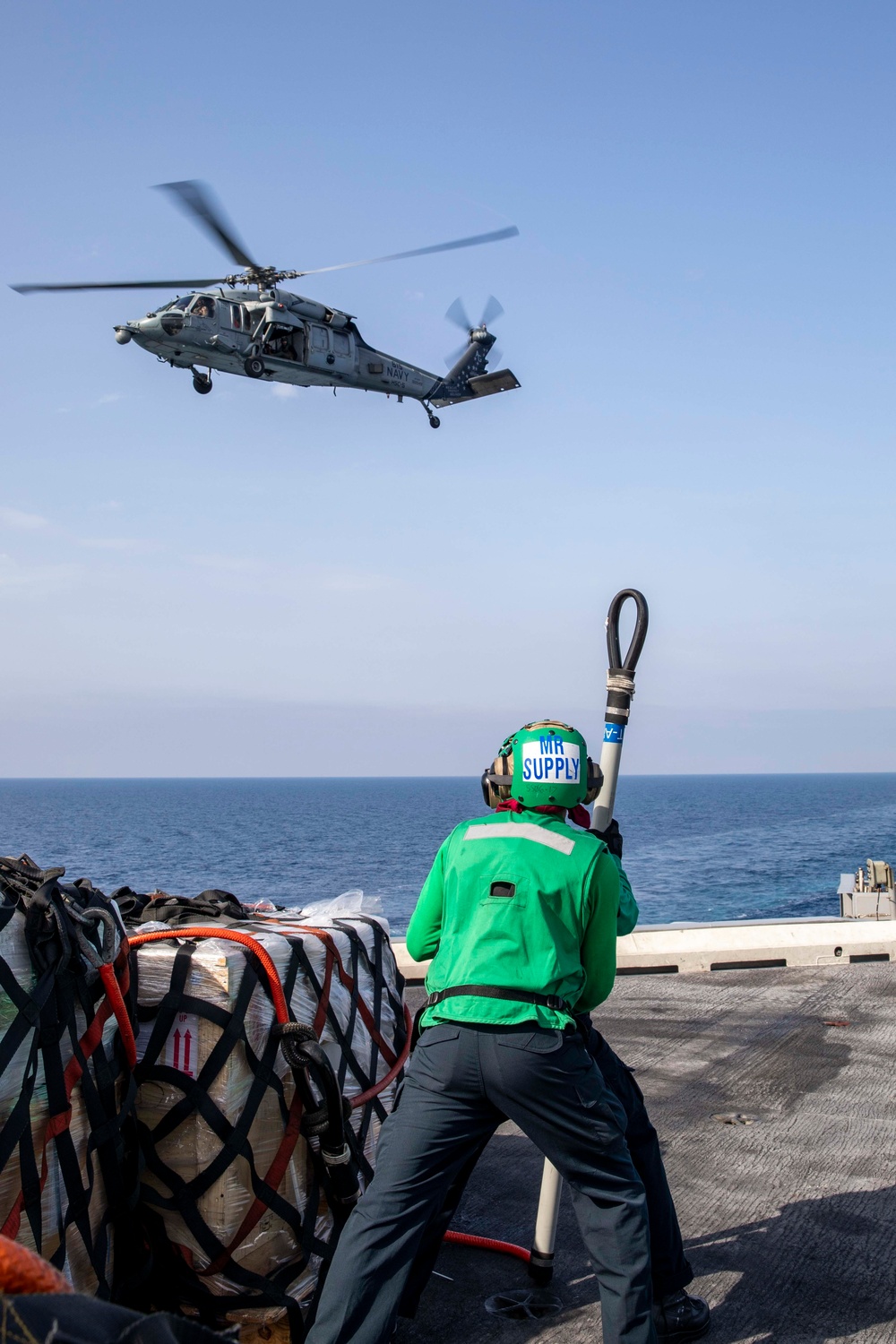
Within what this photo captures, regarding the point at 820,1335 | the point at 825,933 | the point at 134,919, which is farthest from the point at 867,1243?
the point at 825,933

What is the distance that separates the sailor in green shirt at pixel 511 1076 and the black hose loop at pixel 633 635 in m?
1.14

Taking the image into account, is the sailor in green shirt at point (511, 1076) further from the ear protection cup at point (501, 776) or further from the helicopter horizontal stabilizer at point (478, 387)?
the helicopter horizontal stabilizer at point (478, 387)

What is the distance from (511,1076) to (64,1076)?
134 centimetres

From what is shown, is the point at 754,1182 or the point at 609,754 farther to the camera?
the point at 754,1182

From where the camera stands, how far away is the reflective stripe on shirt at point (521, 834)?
3494 millimetres

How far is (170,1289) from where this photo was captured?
3.74m

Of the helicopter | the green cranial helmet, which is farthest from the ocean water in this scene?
the green cranial helmet

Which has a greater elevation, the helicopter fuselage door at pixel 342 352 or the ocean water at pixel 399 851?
the helicopter fuselage door at pixel 342 352

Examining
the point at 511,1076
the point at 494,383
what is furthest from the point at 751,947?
the point at 494,383

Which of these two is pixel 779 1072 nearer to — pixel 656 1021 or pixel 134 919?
pixel 656 1021

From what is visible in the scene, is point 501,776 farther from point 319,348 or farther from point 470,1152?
point 319,348

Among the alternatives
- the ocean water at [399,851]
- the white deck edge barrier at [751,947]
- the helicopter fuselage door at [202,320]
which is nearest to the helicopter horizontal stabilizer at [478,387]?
the helicopter fuselage door at [202,320]

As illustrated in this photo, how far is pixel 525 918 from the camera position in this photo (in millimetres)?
3414

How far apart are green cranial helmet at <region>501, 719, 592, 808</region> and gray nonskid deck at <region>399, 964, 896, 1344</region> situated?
6.60ft
